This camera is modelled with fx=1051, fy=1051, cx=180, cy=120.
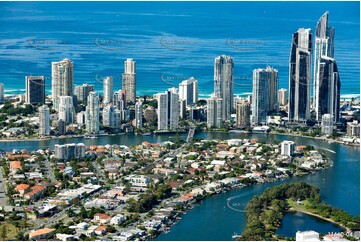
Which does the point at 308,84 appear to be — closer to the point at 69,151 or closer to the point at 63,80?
the point at 63,80

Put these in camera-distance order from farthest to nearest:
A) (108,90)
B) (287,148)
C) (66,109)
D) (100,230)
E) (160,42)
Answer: (160,42), (108,90), (66,109), (287,148), (100,230)

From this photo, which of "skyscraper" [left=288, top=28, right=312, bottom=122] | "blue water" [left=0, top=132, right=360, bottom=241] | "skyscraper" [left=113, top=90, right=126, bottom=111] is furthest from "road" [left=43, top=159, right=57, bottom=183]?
"skyscraper" [left=288, top=28, right=312, bottom=122]

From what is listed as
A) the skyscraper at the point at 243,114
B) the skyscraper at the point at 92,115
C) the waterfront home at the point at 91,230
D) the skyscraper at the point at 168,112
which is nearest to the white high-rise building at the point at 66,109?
the skyscraper at the point at 92,115

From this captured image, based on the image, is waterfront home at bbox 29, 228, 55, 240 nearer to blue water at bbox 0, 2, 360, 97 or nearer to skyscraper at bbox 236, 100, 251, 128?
skyscraper at bbox 236, 100, 251, 128

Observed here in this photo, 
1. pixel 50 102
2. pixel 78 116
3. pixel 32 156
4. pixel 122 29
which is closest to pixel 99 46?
pixel 122 29

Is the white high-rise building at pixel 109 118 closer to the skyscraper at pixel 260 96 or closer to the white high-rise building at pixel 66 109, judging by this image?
the white high-rise building at pixel 66 109

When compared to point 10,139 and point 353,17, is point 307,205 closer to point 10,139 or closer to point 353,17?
point 10,139

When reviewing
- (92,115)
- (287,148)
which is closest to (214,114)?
(92,115)
